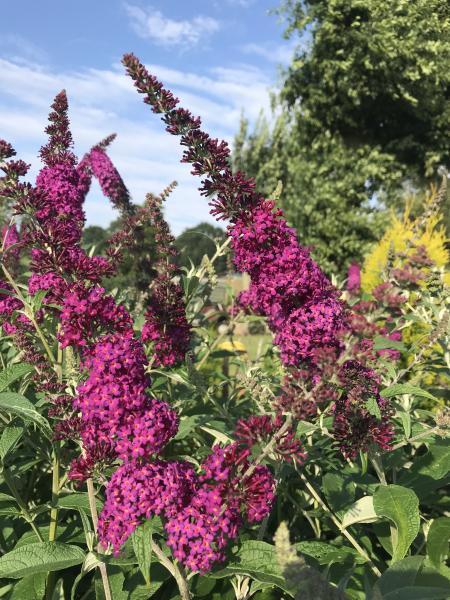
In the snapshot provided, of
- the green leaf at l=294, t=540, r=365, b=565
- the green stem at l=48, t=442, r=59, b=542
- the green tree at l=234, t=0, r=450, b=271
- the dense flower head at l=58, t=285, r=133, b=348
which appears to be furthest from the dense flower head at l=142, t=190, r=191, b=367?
the green tree at l=234, t=0, r=450, b=271

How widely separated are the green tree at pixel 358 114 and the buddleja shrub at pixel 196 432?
1485cm

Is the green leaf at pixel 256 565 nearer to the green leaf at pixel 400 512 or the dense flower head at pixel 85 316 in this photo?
the green leaf at pixel 400 512

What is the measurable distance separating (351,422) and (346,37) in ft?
56.6

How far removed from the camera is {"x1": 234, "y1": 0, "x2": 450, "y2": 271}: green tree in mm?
15906

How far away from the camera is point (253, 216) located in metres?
2.01

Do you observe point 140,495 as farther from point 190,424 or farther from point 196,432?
point 196,432

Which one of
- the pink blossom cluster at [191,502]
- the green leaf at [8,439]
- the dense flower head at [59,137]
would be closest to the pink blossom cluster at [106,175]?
the dense flower head at [59,137]

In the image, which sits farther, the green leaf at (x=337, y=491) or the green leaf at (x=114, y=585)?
the green leaf at (x=337, y=491)

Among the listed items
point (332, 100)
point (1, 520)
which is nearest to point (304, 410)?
point (1, 520)

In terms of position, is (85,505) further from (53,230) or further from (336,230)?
(336,230)

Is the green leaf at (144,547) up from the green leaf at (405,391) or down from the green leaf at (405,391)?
down

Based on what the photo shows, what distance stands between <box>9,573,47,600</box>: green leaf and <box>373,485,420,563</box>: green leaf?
1.40 m

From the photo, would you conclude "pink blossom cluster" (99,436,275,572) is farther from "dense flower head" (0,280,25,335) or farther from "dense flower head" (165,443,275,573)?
"dense flower head" (0,280,25,335)

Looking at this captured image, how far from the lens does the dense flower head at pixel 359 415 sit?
6.38 ft
